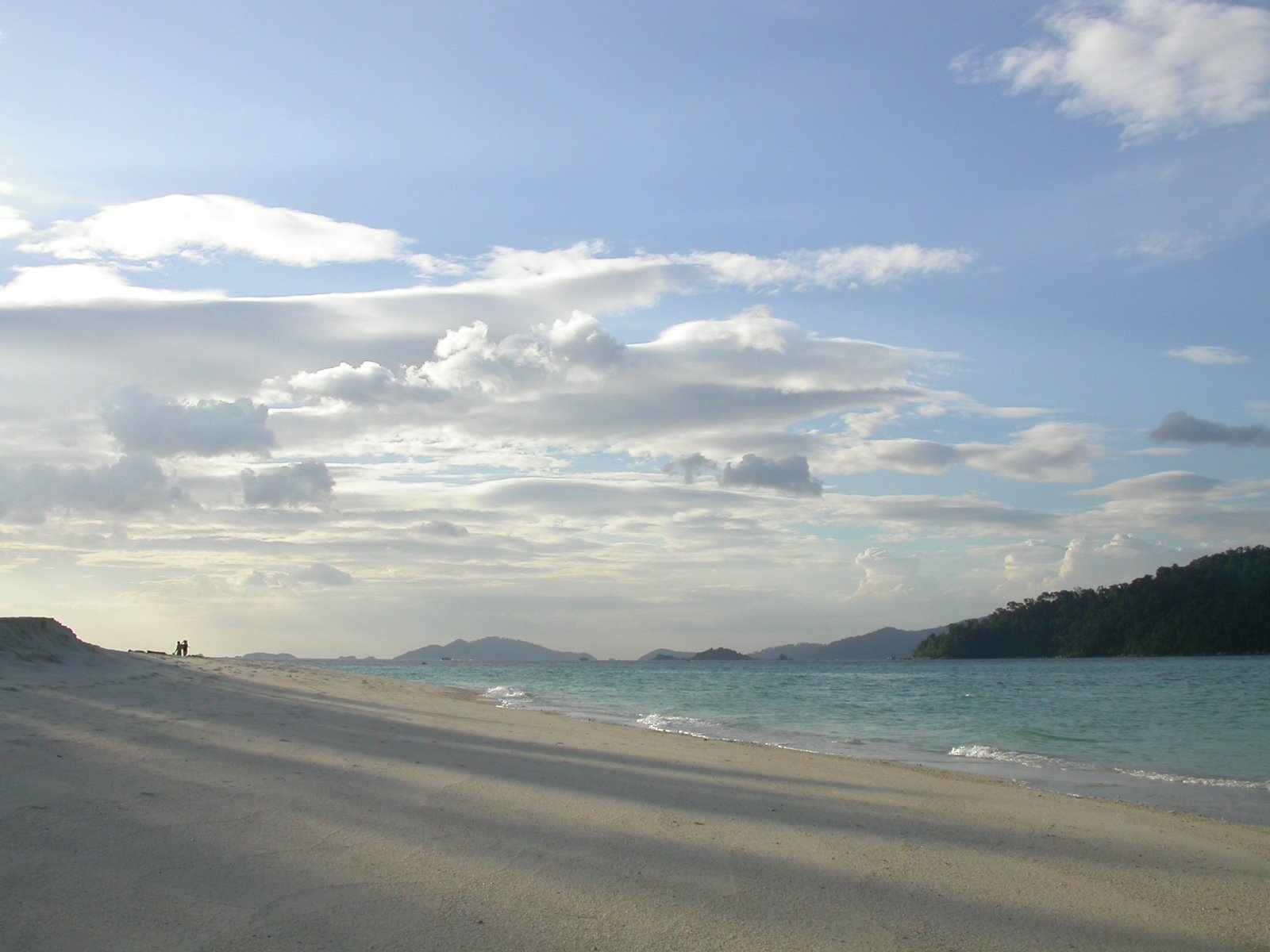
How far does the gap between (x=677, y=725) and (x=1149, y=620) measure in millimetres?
118691

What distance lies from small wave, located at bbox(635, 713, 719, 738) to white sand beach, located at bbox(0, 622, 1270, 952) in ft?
27.8

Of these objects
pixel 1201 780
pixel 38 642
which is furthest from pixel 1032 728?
pixel 38 642

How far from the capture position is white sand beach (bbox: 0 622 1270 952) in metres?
4.94

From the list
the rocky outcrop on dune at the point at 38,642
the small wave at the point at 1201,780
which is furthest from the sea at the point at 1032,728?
the rocky outcrop on dune at the point at 38,642

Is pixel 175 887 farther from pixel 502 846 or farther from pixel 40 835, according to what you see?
pixel 502 846

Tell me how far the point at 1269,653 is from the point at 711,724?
110 m

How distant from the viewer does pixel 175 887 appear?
16.9ft

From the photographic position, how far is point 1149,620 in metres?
120

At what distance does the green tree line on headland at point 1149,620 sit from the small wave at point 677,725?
11020 centimetres

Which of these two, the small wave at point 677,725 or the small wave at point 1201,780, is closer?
the small wave at point 1201,780

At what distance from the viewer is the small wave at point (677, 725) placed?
19.7 m

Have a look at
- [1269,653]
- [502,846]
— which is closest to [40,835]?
[502,846]

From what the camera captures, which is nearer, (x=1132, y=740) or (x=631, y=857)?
(x=631, y=857)

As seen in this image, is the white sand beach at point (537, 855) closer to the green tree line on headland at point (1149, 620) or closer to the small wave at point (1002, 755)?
the small wave at point (1002, 755)
